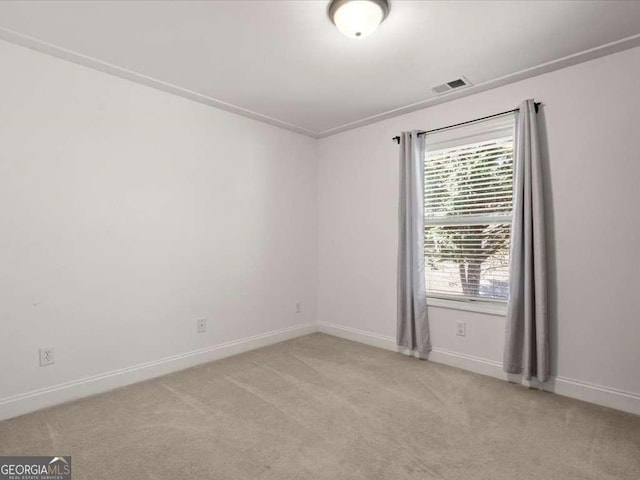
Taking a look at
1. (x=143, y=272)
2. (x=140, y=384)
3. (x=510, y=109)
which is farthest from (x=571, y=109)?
(x=140, y=384)

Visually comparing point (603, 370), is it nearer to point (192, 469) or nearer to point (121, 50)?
point (192, 469)

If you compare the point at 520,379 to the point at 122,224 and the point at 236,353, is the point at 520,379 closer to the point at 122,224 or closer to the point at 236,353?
the point at 236,353

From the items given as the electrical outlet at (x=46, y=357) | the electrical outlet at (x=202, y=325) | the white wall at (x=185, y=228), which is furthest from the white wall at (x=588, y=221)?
the electrical outlet at (x=46, y=357)

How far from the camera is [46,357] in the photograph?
8.34ft

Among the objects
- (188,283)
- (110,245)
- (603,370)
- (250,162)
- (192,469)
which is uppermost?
(250,162)

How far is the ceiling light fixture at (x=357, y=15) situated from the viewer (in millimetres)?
1989

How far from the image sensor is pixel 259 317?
3.98m

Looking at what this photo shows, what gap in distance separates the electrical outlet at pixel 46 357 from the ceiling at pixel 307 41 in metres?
2.11

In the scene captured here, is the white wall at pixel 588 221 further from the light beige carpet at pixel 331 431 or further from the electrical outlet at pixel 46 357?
the electrical outlet at pixel 46 357

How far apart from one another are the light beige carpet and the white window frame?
0.62m

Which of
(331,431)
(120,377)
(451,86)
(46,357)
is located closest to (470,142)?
(451,86)

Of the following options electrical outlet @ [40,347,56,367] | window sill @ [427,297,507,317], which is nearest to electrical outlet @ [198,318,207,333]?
electrical outlet @ [40,347,56,367]

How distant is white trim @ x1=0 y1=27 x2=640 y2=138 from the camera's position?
243 cm

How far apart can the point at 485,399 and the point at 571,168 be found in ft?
6.13
